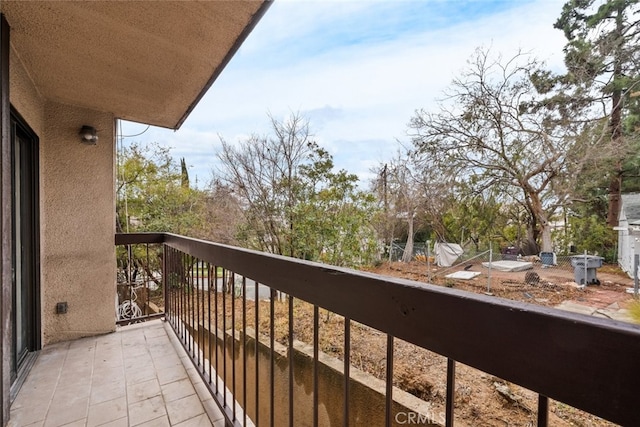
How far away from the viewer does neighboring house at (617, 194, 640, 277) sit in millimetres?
7266

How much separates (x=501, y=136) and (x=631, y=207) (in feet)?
13.0

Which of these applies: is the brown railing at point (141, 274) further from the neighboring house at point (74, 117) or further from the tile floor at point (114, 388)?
the tile floor at point (114, 388)

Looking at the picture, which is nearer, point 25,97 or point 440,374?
point 25,97

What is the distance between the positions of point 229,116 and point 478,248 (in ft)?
34.4

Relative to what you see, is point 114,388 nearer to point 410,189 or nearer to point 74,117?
point 74,117

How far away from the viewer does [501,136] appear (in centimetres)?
989

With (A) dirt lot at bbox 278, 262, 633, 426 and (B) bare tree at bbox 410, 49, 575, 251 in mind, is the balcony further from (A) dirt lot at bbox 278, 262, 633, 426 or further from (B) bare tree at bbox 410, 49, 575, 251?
(B) bare tree at bbox 410, 49, 575, 251

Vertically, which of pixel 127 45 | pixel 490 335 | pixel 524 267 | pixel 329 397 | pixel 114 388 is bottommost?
pixel 329 397

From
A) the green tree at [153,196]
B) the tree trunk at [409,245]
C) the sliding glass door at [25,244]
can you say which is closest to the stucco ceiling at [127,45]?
the sliding glass door at [25,244]

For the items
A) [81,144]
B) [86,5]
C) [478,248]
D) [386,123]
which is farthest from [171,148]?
[478,248]

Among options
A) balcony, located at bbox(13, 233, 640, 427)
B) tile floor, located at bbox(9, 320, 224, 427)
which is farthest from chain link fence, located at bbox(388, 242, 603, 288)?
tile floor, located at bbox(9, 320, 224, 427)

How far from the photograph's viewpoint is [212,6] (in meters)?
1.53

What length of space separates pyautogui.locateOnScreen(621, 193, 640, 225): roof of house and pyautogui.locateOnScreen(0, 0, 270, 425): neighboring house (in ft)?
34.2

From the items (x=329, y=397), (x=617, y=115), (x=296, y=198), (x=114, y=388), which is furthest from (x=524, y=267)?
(x=114, y=388)
